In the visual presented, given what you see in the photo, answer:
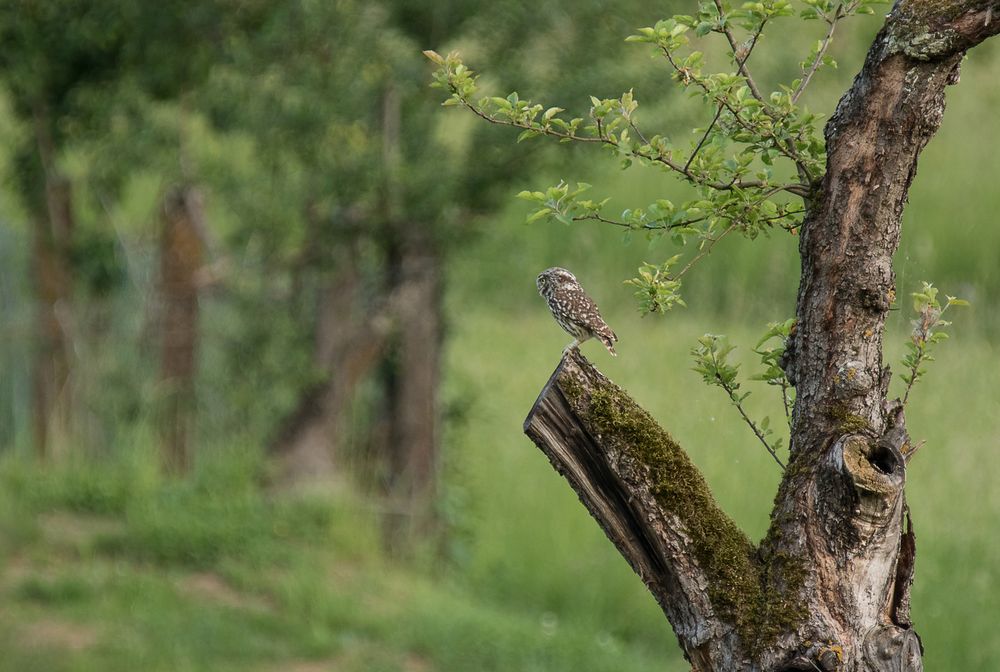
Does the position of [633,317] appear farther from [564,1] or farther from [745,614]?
[745,614]

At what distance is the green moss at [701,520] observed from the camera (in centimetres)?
389

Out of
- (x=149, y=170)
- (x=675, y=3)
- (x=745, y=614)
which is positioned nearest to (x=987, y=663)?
(x=675, y=3)

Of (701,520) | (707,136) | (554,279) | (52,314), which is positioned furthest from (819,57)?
(52,314)

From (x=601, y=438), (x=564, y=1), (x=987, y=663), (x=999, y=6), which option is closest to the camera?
(x=999, y=6)

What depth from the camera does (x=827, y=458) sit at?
12.6 feet

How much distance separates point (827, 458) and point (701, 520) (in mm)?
434

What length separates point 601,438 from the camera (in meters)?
4.02

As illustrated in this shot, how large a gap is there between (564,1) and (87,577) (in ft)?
17.6

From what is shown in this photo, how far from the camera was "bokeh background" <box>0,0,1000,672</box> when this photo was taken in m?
9.30

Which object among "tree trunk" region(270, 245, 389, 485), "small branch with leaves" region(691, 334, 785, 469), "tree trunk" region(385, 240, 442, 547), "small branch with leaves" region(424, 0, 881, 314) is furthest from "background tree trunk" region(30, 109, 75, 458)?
"small branch with leaves" region(691, 334, 785, 469)

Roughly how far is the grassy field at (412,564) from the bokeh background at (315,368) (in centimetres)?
3

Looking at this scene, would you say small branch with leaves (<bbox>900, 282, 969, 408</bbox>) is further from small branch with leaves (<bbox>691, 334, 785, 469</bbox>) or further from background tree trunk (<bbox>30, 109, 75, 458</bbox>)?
background tree trunk (<bbox>30, 109, 75, 458</bbox>)

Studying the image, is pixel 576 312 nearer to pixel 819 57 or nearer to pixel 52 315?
pixel 819 57

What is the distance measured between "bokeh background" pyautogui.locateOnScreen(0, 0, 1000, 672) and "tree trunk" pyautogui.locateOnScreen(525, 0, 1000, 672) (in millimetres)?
4835
